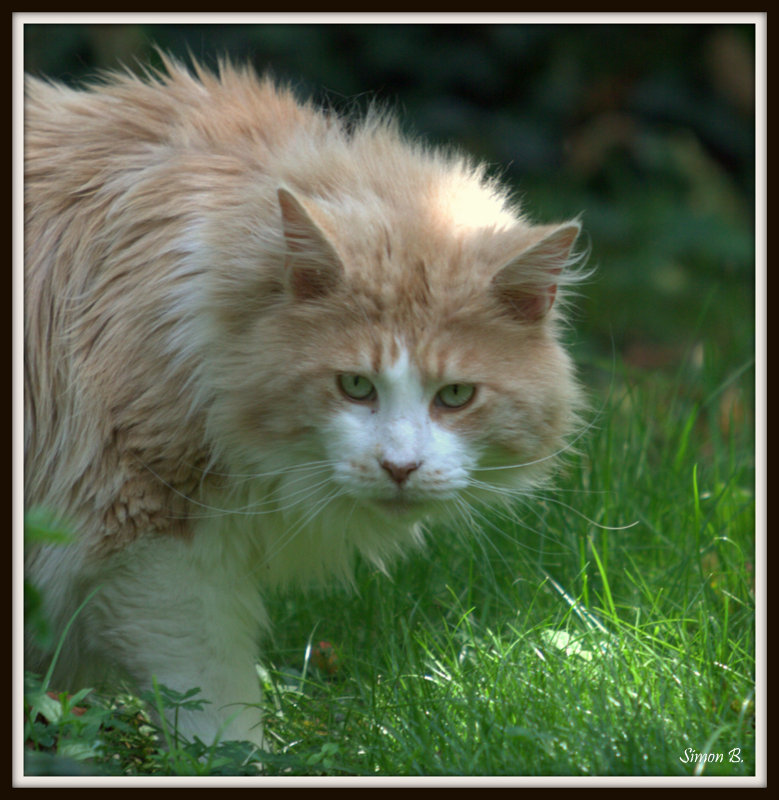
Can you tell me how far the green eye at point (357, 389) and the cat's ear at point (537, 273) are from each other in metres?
0.41

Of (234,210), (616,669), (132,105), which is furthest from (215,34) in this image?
(616,669)

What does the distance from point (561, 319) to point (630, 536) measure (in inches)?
33.8

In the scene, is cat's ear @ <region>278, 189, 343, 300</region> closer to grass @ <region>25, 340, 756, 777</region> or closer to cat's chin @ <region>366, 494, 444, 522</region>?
cat's chin @ <region>366, 494, 444, 522</region>

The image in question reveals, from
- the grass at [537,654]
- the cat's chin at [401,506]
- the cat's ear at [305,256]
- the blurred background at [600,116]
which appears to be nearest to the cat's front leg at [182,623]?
the grass at [537,654]

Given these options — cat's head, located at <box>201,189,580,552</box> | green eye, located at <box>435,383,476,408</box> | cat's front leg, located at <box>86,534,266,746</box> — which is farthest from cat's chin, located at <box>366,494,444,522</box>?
cat's front leg, located at <box>86,534,266,746</box>

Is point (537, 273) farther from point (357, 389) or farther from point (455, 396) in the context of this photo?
point (357, 389)

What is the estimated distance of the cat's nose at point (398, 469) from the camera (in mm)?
2277

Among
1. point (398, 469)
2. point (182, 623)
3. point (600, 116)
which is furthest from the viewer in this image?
point (600, 116)

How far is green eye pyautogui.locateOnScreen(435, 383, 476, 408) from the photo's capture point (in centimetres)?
240

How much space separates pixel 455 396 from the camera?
2.41 metres

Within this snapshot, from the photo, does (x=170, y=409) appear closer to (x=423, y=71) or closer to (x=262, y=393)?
(x=262, y=393)

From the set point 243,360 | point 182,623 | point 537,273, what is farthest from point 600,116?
point 182,623

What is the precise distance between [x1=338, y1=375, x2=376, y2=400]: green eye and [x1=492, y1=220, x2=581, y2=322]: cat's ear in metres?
0.41

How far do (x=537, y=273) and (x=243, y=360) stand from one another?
2.54 ft
